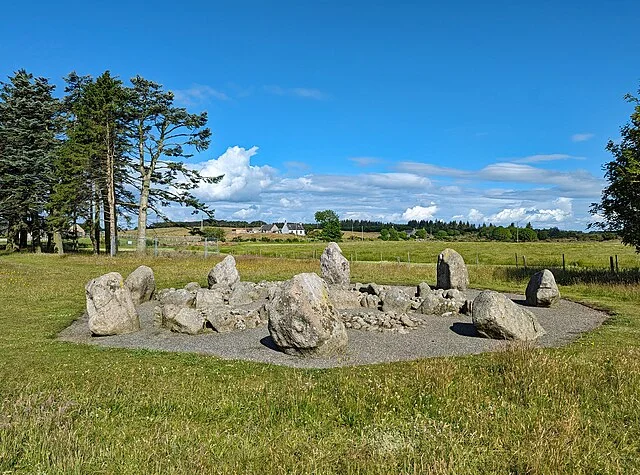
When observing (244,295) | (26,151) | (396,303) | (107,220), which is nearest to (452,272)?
(396,303)

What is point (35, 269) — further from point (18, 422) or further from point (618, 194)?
point (618, 194)

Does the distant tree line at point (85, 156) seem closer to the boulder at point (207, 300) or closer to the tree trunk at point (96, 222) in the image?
the tree trunk at point (96, 222)

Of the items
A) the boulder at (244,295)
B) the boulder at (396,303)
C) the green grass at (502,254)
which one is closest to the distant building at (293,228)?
the green grass at (502,254)

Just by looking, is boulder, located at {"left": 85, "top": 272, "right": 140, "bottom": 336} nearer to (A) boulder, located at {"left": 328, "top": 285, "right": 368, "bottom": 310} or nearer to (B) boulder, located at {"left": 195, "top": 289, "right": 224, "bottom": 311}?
(B) boulder, located at {"left": 195, "top": 289, "right": 224, "bottom": 311}

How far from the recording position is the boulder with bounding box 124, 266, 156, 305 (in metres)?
18.4

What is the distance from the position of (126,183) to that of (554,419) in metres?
48.4

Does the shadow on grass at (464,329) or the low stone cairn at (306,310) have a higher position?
the low stone cairn at (306,310)

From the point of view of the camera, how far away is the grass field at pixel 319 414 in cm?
536

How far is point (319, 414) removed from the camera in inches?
272

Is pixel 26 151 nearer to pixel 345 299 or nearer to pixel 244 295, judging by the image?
pixel 244 295

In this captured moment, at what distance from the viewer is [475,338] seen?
12.9 meters

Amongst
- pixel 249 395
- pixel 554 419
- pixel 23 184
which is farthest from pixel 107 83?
pixel 554 419

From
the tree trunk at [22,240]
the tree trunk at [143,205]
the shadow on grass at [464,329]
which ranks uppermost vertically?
the tree trunk at [143,205]

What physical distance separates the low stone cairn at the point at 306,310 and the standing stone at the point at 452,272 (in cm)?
238
